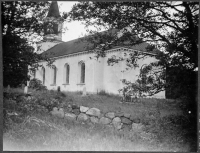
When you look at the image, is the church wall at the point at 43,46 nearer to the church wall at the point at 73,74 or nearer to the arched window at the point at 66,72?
the church wall at the point at 73,74

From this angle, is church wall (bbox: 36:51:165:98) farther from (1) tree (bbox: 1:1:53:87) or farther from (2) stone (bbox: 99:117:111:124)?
(2) stone (bbox: 99:117:111:124)

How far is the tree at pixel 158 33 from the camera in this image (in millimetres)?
4539

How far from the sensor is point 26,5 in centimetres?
450

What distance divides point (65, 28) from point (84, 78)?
1.06 m

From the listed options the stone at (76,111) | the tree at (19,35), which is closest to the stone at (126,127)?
the stone at (76,111)

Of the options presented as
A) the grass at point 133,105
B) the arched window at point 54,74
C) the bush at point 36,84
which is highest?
the arched window at point 54,74

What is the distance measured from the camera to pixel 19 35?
4.66 metres

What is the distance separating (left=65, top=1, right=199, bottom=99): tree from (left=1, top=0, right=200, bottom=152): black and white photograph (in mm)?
18

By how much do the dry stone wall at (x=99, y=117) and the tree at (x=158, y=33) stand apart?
0.61 metres

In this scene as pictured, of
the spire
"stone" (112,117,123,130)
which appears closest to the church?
the spire

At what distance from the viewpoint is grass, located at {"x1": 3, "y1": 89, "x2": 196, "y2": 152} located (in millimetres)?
4332

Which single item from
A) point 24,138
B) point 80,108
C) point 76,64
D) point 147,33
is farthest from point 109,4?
point 24,138

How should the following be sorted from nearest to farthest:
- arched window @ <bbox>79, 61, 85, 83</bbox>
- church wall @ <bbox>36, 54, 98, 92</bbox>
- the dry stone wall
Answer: the dry stone wall < church wall @ <bbox>36, 54, 98, 92</bbox> < arched window @ <bbox>79, 61, 85, 83</bbox>

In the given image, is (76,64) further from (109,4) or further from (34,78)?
(109,4)
